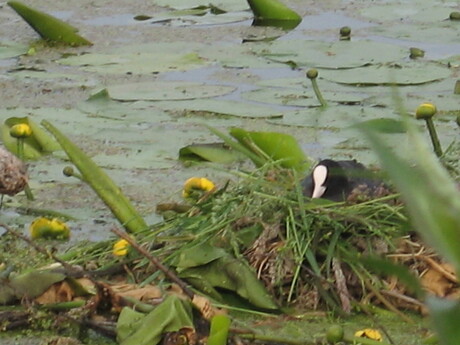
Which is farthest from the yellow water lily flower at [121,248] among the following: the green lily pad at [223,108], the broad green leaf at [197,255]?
the green lily pad at [223,108]

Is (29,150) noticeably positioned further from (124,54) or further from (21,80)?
(124,54)

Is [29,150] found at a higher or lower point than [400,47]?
higher

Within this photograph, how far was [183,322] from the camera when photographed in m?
2.04

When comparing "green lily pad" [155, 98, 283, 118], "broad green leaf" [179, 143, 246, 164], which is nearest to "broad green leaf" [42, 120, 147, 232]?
"broad green leaf" [179, 143, 246, 164]

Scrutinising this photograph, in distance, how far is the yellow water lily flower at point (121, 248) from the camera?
2512 mm

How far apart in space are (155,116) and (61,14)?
2.50m

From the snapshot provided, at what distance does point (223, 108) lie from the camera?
421 cm

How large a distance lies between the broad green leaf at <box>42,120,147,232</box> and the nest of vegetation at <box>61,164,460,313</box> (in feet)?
0.73

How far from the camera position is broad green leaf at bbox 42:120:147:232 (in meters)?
2.79

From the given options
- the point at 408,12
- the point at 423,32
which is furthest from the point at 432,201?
the point at 408,12

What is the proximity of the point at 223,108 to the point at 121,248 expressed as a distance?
69.0 inches

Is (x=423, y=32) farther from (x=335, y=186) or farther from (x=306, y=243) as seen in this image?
(x=306, y=243)

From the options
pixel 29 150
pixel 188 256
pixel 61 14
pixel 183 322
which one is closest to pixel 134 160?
pixel 29 150

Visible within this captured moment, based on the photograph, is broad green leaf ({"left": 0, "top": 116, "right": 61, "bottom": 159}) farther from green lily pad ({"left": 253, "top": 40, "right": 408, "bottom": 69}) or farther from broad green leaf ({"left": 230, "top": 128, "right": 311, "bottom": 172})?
green lily pad ({"left": 253, "top": 40, "right": 408, "bottom": 69})
